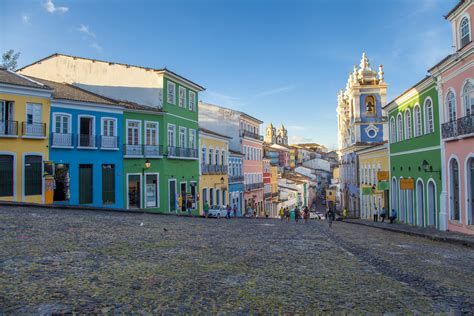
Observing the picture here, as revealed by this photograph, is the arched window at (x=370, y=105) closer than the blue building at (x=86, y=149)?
No

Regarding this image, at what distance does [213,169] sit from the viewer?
3656cm

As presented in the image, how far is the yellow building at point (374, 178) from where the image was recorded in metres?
29.8

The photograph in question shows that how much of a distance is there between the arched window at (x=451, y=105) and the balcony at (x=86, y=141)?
18.9 metres

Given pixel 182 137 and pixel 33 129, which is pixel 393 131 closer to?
pixel 182 137

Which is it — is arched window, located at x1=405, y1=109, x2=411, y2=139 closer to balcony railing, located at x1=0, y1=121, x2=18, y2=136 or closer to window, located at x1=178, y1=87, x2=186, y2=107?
window, located at x1=178, y1=87, x2=186, y2=107

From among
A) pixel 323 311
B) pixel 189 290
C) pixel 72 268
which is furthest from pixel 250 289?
pixel 72 268

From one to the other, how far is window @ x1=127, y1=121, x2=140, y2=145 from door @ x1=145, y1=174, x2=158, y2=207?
2.40 metres

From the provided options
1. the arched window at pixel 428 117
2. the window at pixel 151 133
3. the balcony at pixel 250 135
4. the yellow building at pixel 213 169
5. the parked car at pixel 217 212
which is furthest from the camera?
the balcony at pixel 250 135

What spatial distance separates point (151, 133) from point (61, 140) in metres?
6.34

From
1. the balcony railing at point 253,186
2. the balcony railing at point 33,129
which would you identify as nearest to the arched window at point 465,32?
the balcony railing at point 33,129

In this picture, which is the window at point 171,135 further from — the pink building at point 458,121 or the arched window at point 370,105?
the arched window at point 370,105

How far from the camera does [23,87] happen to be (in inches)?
817

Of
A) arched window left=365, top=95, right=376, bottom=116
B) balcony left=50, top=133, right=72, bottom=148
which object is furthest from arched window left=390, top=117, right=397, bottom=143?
balcony left=50, top=133, right=72, bottom=148

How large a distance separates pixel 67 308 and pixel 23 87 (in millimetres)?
18064
